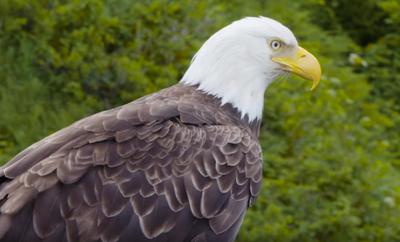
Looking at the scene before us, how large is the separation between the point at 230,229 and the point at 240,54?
117 cm

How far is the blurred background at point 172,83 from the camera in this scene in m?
10.5

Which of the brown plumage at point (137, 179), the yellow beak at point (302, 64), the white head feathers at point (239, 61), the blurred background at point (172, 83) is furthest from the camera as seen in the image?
the blurred background at point (172, 83)

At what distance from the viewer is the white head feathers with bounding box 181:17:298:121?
808 centimetres

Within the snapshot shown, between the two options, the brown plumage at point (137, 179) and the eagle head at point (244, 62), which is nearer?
the brown plumage at point (137, 179)

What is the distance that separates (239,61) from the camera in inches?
319

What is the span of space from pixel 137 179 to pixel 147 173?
74 millimetres

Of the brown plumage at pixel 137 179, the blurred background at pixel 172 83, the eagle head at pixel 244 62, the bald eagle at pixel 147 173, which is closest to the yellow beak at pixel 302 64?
the eagle head at pixel 244 62

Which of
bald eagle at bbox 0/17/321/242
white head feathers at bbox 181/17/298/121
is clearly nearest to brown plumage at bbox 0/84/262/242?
bald eagle at bbox 0/17/321/242

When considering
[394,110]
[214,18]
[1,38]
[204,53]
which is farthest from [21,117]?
[394,110]

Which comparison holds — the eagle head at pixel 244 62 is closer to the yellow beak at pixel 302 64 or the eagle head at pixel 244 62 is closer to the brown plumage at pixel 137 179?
the yellow beak at pixel 302 64

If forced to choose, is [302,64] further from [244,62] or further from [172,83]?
[172,83]

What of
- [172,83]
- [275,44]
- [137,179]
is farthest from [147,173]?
[172,83]

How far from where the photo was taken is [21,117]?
10695 millimetres

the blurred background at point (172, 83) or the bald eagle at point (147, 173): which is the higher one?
the bald eagle at point (147, 173)
